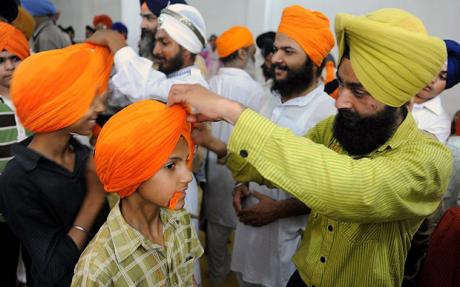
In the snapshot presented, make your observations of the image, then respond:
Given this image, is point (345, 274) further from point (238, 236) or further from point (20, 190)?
point (20, 190)

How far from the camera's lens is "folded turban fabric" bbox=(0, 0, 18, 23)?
251 cm

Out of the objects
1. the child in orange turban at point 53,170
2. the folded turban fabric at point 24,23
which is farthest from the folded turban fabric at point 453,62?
the folded turban fabric at point 24,23

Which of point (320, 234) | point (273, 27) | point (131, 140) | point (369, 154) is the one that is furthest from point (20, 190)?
point (273, 27)

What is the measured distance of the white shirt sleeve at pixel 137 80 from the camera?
210cm

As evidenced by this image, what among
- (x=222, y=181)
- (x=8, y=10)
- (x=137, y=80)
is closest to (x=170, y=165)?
(x=137, y=80)

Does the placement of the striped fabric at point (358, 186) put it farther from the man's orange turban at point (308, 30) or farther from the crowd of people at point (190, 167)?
the man's orange turban at point (308, 30)

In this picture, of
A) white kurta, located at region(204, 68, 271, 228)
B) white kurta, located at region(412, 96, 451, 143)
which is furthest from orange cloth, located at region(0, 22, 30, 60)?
white kurta, located at region(412, 96, 451, 143)

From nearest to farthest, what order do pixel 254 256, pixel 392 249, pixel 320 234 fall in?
1. pixel 392 249
2. pixel 320 234
3. pixel 254 256

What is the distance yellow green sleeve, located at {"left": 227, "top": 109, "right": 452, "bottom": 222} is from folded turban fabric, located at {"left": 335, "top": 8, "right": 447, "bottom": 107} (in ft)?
0.79

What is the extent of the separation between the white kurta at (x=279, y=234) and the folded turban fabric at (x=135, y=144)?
1059mm

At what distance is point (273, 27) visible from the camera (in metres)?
6.23

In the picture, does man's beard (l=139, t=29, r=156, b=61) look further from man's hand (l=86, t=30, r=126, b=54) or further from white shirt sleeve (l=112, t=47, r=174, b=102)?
man's hand (l=86, t=30, r=126, b=54)

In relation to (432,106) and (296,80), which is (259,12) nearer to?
(432,106)

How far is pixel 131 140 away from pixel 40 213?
0.48 m
